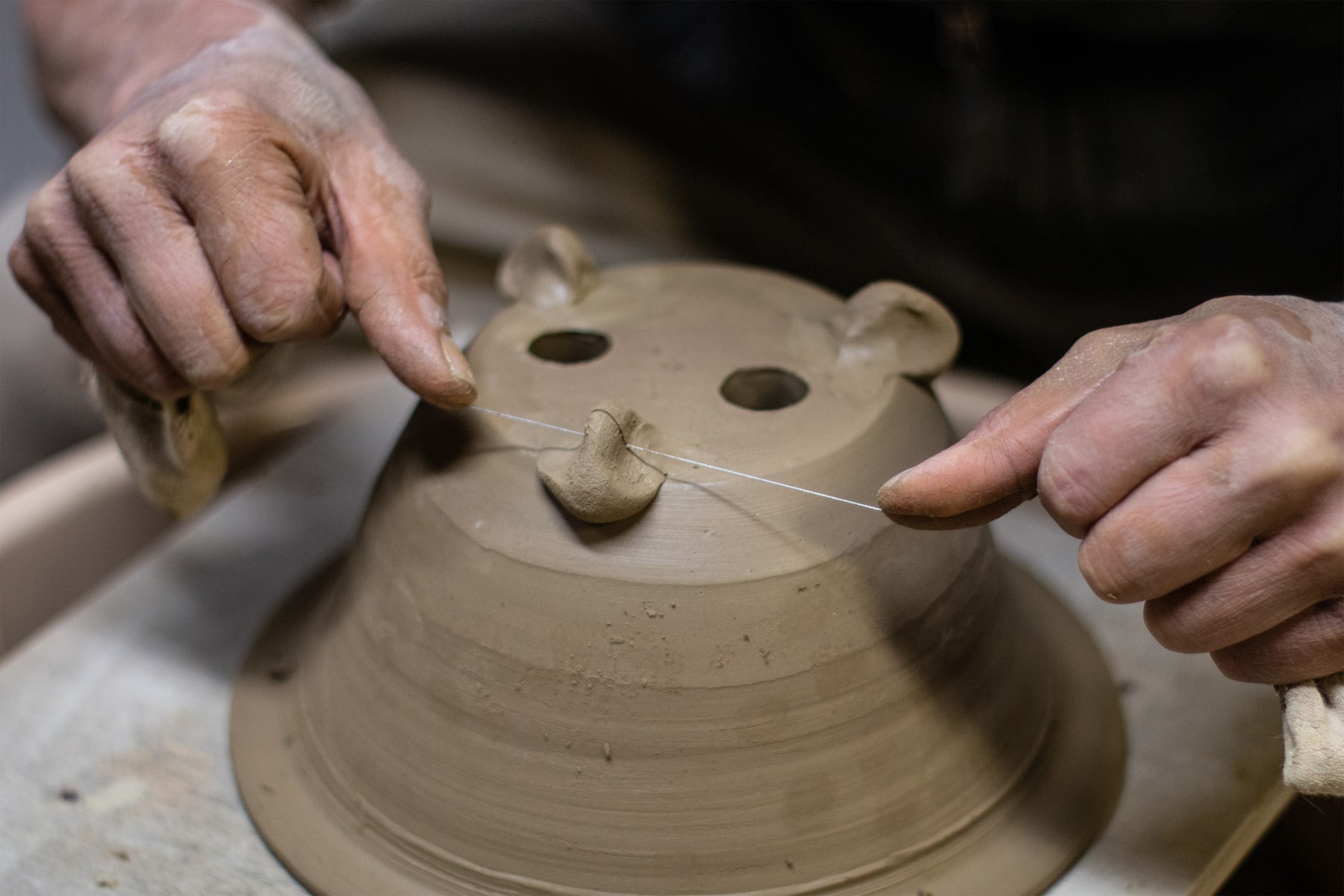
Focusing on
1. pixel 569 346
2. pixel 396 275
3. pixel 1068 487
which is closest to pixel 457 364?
pixel 396 275

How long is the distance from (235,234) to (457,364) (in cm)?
20

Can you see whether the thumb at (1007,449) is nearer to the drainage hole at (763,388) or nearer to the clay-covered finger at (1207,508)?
the clay-covered finger at (1207,508)

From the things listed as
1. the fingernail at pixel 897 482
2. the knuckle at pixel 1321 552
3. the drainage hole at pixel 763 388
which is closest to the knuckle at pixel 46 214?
the drainage hole at pixel 763 388

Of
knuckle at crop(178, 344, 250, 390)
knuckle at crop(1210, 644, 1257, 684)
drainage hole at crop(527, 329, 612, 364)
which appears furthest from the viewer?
drainage hole at crop(527, 329, 612, 364)

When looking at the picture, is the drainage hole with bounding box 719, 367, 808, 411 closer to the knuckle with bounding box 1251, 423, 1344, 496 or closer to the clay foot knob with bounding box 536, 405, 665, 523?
the clay foot knob with bounding box 536, 405, 665, 523

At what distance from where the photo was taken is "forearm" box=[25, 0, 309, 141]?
1110 mm

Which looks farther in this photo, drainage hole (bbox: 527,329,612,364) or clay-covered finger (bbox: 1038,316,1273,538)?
drainage hole (bbox: 527,329,612,364)

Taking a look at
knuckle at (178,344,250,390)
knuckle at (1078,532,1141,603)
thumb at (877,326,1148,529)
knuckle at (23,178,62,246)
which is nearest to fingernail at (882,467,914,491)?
thumb at (877,326,1148,529)

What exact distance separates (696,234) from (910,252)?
398 millimetres

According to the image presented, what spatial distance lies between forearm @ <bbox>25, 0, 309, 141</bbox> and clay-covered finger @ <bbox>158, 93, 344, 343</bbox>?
10.4 inches

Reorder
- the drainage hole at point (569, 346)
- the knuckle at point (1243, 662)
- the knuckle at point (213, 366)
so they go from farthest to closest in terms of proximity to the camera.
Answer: the drainage hole at point (569, 346)
the knuckle at point (213, 366)
the knuckle at point (1243, 662)

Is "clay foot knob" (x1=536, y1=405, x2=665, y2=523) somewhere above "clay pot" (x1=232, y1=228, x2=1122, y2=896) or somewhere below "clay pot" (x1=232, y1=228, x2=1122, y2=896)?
above

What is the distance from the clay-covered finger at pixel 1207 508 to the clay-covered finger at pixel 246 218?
0.63 m

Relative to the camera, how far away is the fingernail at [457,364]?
86 centimetres
